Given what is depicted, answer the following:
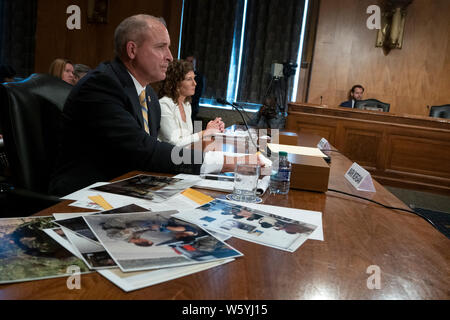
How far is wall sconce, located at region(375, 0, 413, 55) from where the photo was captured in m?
5.87

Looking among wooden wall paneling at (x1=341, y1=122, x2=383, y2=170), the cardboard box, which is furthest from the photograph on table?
wooden wall paneling at (x1=341, y1=122, x2=383, y2=170)

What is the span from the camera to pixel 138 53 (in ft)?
5.28

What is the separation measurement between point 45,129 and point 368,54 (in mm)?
5815

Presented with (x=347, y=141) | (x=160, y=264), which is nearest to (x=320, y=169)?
(x=160, y=264)

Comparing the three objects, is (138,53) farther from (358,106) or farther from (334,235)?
(358,106)

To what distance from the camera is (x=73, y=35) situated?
22.4ft

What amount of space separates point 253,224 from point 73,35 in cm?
697

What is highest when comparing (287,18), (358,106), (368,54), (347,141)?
(287,18)

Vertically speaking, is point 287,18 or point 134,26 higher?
point 287,18

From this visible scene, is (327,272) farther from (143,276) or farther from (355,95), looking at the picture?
(355,95)

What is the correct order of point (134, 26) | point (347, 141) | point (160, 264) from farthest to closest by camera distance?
1. point (347, 141)
2. point (134, 26)
3. point (160, 264)

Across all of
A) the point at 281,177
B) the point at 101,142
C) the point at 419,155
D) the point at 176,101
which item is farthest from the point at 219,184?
the point at 419,155

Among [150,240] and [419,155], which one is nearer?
[150,240]

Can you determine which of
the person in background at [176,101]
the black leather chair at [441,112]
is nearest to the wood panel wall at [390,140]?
the black leather chair at [441,112]
